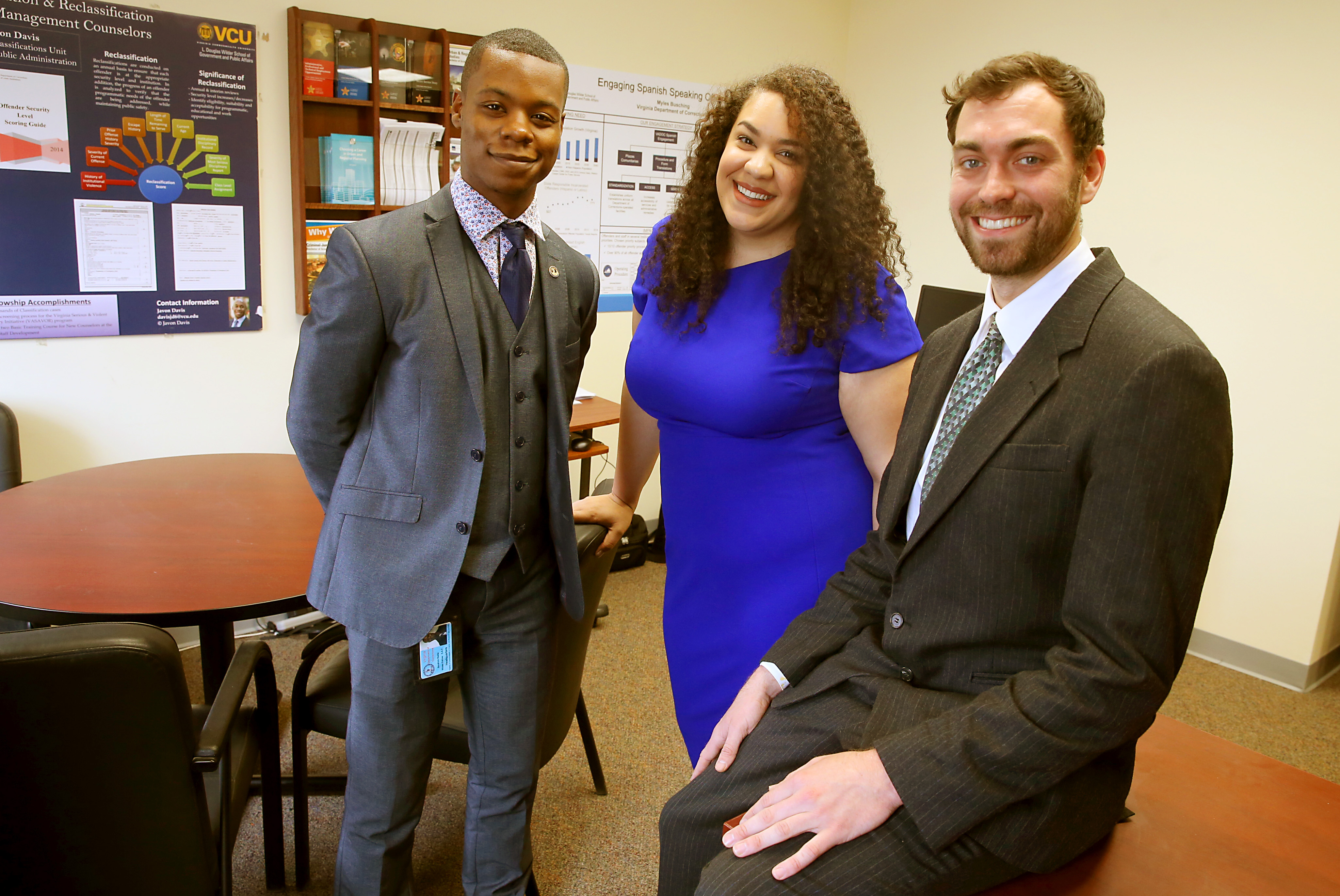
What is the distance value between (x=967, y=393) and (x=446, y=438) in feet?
2.87

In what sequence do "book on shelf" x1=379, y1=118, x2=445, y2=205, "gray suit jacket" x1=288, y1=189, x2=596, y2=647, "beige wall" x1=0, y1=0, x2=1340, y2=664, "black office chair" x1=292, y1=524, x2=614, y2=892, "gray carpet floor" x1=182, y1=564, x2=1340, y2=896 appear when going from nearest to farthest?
"gray suit jacket" x1=288, y1=189, x2=596, y2=647
"black office chair" x1=292, y1=524, x2=614, y2=892
"gray carpet floor" x1=182, y1=564, x2=1340, y2=896
"beige wall" x1=0, y1=0, x2=1340, y2=664
"book on shelf" x1=379, y1=118, x2=445, y2=205

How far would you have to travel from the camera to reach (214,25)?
117 inches

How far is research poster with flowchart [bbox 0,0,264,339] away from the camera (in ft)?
8.98

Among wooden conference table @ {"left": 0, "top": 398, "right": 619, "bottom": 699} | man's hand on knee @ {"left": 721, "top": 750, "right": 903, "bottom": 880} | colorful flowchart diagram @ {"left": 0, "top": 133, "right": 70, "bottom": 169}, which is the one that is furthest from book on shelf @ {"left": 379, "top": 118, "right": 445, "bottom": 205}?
man's hand on knee @ {"left": 721, "top": 750, "right": 903, "bottom": 880}

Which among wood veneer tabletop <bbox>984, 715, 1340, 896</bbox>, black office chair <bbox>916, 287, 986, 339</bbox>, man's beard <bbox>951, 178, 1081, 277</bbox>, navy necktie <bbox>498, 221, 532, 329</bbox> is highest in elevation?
man's beard <bbox>951, 178, 1081, 277</bbox>

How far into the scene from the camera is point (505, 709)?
181 centimetres

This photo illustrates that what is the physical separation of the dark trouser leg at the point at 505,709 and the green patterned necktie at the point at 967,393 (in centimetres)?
86

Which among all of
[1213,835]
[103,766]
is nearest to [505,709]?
[103,766]

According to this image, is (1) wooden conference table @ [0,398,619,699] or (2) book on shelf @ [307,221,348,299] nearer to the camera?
(1) wooden conference table @ [0,398,619,699]

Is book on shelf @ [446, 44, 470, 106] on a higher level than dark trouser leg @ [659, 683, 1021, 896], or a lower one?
higher

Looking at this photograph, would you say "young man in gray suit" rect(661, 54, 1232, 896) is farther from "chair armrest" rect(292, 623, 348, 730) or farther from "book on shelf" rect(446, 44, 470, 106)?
"book on shelf" rect(446, 44, 470, 106)

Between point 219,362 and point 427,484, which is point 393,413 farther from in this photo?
point 219,362

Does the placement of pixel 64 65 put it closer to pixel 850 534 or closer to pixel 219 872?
pixel 219 872

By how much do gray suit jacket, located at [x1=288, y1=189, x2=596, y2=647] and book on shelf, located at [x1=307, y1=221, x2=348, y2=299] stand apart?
186 centimetres
